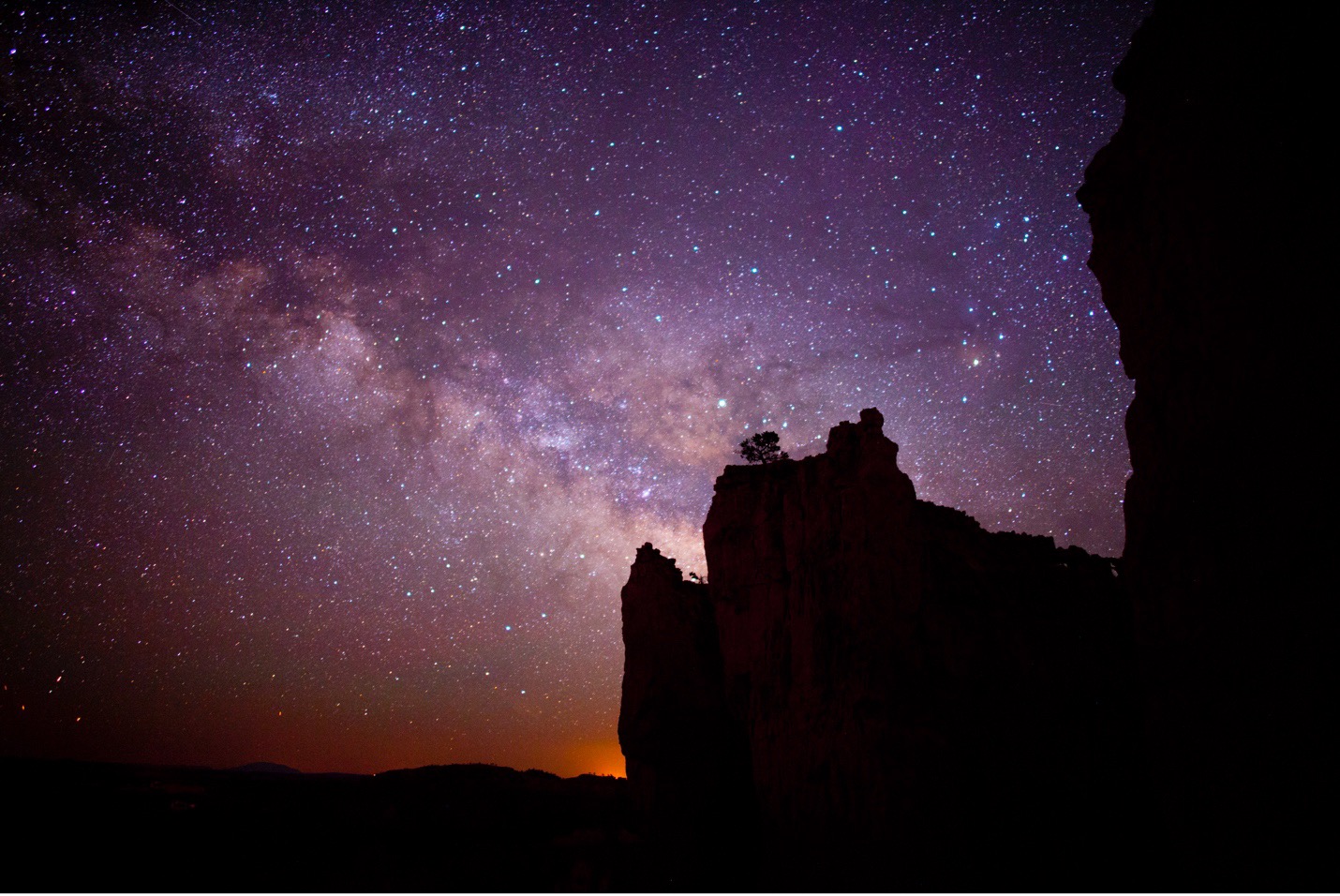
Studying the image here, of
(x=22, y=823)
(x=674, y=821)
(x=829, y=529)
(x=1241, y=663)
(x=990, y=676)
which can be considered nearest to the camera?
(x=1241, y=663)

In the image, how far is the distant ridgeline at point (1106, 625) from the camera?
6.55m

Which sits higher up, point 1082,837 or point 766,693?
point 766,693

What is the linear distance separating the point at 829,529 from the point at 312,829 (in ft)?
122

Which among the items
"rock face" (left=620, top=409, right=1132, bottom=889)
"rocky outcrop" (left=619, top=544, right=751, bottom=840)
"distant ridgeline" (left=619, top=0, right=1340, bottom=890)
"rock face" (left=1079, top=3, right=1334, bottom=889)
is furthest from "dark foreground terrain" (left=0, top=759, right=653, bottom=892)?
"rock face" (left=1079, top=3, right=1334, bottom=889)

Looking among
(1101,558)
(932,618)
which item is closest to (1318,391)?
(932,618)

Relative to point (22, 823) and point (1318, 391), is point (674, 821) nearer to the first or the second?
point (1318, 391)

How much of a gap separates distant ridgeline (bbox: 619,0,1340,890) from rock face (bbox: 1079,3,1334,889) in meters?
0.03

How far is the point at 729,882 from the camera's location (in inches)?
932

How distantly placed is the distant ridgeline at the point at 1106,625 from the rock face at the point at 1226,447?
0.03 m

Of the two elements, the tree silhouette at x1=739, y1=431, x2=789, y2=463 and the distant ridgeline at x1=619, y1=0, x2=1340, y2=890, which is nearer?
the distant ridgeline at x1=619, y1=0, x2=1340, y2=890

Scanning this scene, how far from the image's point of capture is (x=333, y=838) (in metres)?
34.6

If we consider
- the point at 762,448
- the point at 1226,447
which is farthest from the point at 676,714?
the point at 1226,447

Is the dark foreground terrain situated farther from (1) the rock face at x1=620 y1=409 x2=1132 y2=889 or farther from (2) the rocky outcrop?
(1) the rock face at x1=620 y1=409 x2=1132 y2=889

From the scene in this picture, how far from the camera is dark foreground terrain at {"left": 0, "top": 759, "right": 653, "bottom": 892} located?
A: 2653 centimetres
